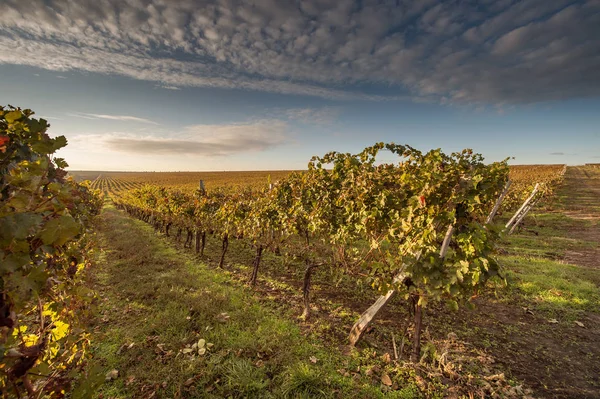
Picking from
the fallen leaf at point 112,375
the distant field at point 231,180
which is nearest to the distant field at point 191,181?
the distant field at point 231,180

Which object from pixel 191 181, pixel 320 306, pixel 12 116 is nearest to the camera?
pixel 12 116

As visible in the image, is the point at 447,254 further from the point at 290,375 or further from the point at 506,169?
the point at 290,375

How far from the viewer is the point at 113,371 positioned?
5.06 metres

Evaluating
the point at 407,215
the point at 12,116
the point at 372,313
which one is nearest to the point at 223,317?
the point at 372,313

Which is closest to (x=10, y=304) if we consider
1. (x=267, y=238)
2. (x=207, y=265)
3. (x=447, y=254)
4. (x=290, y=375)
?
(x=290, y=375)

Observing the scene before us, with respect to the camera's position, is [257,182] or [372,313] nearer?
[372,313]

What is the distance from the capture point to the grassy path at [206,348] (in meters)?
4.77

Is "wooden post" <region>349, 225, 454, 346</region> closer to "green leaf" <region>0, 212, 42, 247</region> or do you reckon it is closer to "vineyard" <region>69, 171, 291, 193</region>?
"vineyard" <region>69, 171, 291, 193</region>

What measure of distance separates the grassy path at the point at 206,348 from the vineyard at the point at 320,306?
0.04m

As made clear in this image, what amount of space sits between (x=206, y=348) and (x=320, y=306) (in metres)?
3.65

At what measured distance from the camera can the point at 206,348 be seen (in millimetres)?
5844

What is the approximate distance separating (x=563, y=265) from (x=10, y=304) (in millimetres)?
17711

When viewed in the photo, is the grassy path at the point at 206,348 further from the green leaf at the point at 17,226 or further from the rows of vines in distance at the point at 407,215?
the green leaf at the point at 17,226

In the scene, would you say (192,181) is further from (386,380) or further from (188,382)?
(386,380)
